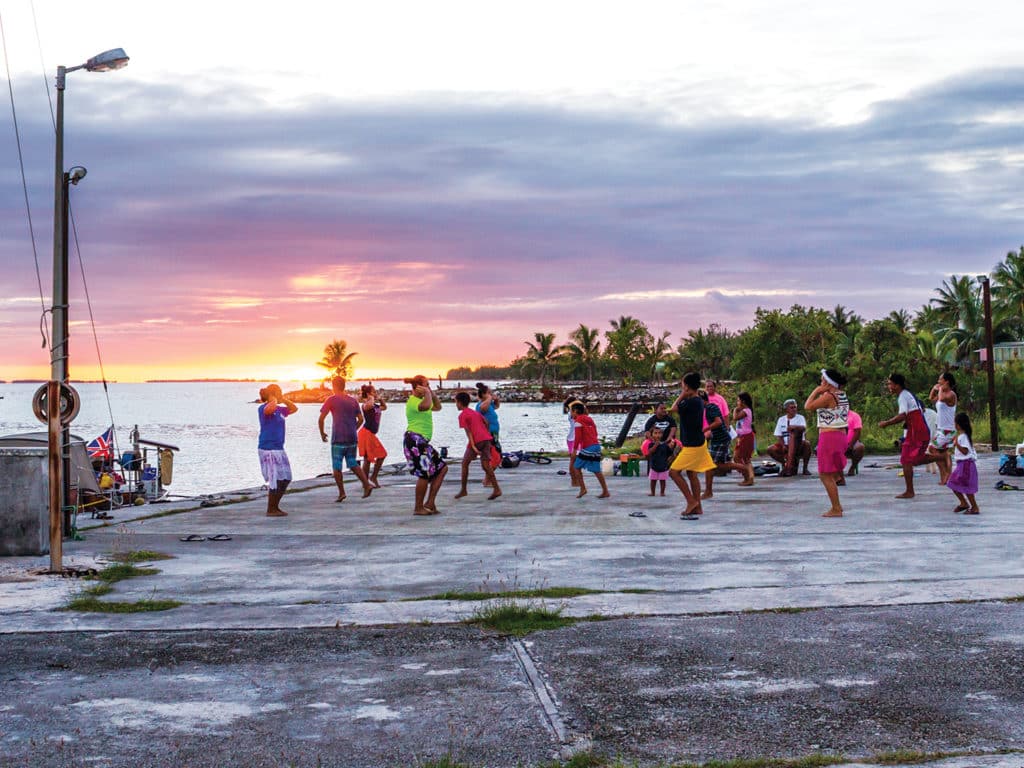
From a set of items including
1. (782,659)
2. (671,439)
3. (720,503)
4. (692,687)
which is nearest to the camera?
(692,687)

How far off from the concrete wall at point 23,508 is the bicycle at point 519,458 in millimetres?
14208

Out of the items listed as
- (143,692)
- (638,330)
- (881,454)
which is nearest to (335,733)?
(143,692)

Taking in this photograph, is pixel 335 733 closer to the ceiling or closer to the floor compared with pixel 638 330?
closer to the floor

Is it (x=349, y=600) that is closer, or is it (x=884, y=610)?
(x=884, y=610)

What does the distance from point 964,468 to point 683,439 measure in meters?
3.44

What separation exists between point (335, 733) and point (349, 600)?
122 inches

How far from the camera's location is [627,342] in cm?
12469

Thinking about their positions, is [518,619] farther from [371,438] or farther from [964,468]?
[371,438]

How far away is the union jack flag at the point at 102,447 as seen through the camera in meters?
30.1

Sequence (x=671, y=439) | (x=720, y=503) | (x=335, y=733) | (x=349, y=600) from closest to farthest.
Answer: (x=335, y=733) < (x=349, y=600) < (x=720, y=503) < (x=671, y=439)

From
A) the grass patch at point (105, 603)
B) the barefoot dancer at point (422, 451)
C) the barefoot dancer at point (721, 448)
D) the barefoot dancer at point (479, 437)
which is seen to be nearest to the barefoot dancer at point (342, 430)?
the barefoot dancer at point (479, 437)

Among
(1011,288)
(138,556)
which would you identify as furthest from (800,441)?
(1011,288)

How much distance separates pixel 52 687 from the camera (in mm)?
5473

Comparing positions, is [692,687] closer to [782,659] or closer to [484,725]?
[782,659]
